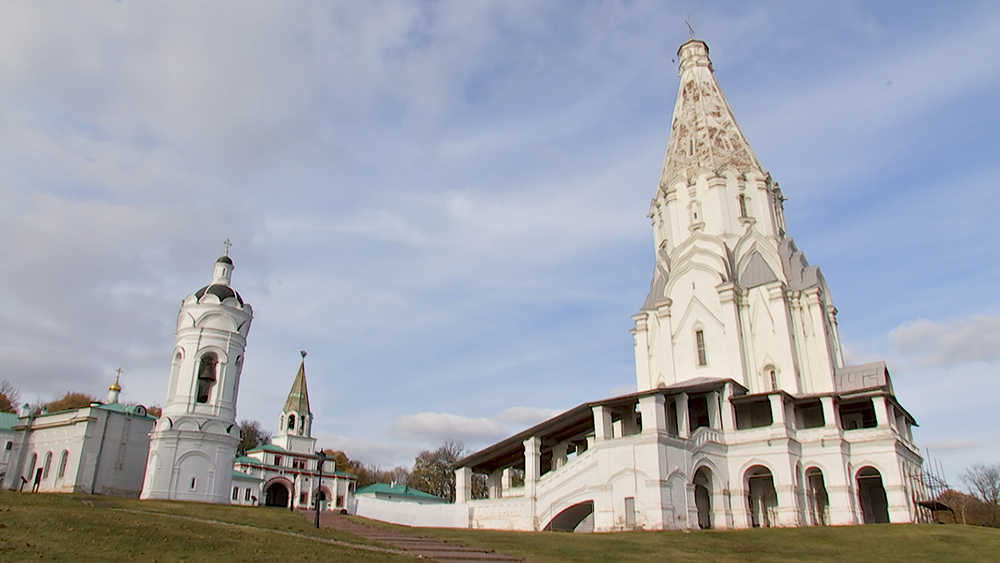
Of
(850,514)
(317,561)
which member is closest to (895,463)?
(850,514)

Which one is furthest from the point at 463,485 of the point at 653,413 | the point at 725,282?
the point at 725,282

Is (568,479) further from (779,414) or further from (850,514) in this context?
(850,514)

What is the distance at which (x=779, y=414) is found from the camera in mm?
28531

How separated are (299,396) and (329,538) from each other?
4618 centimetres

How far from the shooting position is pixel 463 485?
31.8 metres

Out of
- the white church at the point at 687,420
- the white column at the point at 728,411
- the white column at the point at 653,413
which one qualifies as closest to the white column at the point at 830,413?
the white church at the point at 687,420

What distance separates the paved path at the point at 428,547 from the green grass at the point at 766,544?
743 mm

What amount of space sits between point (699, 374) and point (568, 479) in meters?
10.7

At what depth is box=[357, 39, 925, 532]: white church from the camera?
26281mm

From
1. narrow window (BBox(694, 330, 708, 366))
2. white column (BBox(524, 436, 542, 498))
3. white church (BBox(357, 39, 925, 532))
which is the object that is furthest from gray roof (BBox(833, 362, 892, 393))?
white column (BBox(524, 436, 542, 498))

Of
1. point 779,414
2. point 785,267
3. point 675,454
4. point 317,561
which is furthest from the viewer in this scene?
point 785,267

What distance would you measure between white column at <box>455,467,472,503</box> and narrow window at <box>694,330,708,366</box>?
12.9 metres

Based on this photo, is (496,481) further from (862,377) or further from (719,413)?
(862,377)

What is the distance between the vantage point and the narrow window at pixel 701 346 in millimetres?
34125
